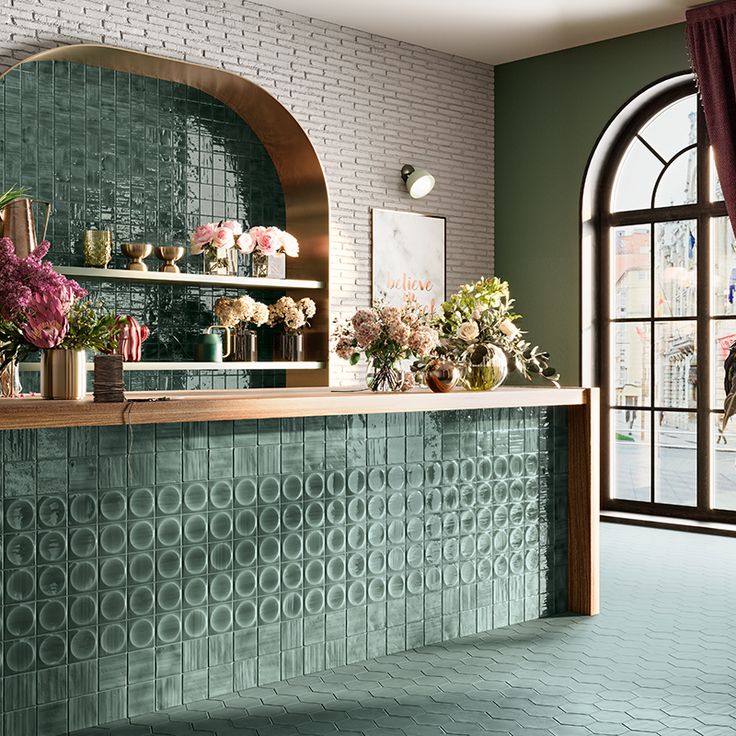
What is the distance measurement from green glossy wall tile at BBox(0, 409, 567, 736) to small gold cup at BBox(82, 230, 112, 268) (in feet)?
8.52

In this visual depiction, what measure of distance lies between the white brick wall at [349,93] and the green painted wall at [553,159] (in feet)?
0.57

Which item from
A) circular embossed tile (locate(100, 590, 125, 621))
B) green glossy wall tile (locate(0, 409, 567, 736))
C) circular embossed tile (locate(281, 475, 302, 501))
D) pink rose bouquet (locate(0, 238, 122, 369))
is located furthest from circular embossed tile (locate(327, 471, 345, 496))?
pink rose bouquet (locate(0, 238, 122, 369))

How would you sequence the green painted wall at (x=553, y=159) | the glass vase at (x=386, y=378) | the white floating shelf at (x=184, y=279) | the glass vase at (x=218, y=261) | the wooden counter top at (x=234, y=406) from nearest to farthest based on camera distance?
the wooden counter top at (x=234, y=406) → the glass vase at (x=386, y=378) → the white floating shelf at (x=184, y=279) → the glass vase at (x=218, y=261) → the green painted wall at (x=553, y=159)

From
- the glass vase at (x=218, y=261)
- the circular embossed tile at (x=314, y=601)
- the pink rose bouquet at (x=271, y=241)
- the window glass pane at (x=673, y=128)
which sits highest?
the window glass pane at (x=673, y=128)

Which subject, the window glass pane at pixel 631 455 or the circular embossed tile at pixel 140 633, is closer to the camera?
the circular embossed tile at pixel 140 633

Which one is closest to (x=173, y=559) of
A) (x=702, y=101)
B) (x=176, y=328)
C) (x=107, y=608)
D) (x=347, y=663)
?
(x=107, y=608)

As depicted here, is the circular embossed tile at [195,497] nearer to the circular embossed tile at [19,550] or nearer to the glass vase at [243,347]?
the circular embossed tile at [19,550]

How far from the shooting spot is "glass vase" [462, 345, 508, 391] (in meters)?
4.20

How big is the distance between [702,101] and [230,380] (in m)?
3.58

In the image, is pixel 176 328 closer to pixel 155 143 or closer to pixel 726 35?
pixel 155 143

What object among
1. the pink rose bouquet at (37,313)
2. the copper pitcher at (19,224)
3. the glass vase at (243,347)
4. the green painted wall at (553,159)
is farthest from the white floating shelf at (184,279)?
the pink rose bouquet at (37,313)

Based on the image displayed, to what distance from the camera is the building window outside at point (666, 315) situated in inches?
275

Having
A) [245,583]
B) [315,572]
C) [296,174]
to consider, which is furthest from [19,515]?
[296,174]

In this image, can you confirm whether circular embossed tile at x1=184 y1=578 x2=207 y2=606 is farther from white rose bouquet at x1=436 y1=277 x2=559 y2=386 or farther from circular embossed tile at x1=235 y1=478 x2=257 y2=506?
white rose bouquet at x1=436 y1=277 x2=559 y2=386
